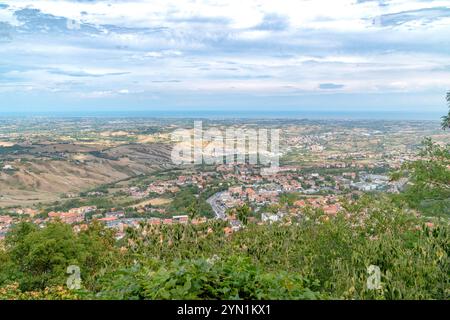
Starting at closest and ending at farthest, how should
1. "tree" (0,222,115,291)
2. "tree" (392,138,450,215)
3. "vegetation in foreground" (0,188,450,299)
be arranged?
"vegetation in foreground" (0,188,450,299), "tree" (392,138,450,215), "tree" (0,222,115,291)

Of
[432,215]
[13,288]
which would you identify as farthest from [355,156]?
[13,288]

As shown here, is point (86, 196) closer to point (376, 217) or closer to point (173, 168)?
point (173, 168)

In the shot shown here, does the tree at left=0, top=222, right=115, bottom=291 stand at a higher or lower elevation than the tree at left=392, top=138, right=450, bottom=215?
lower
